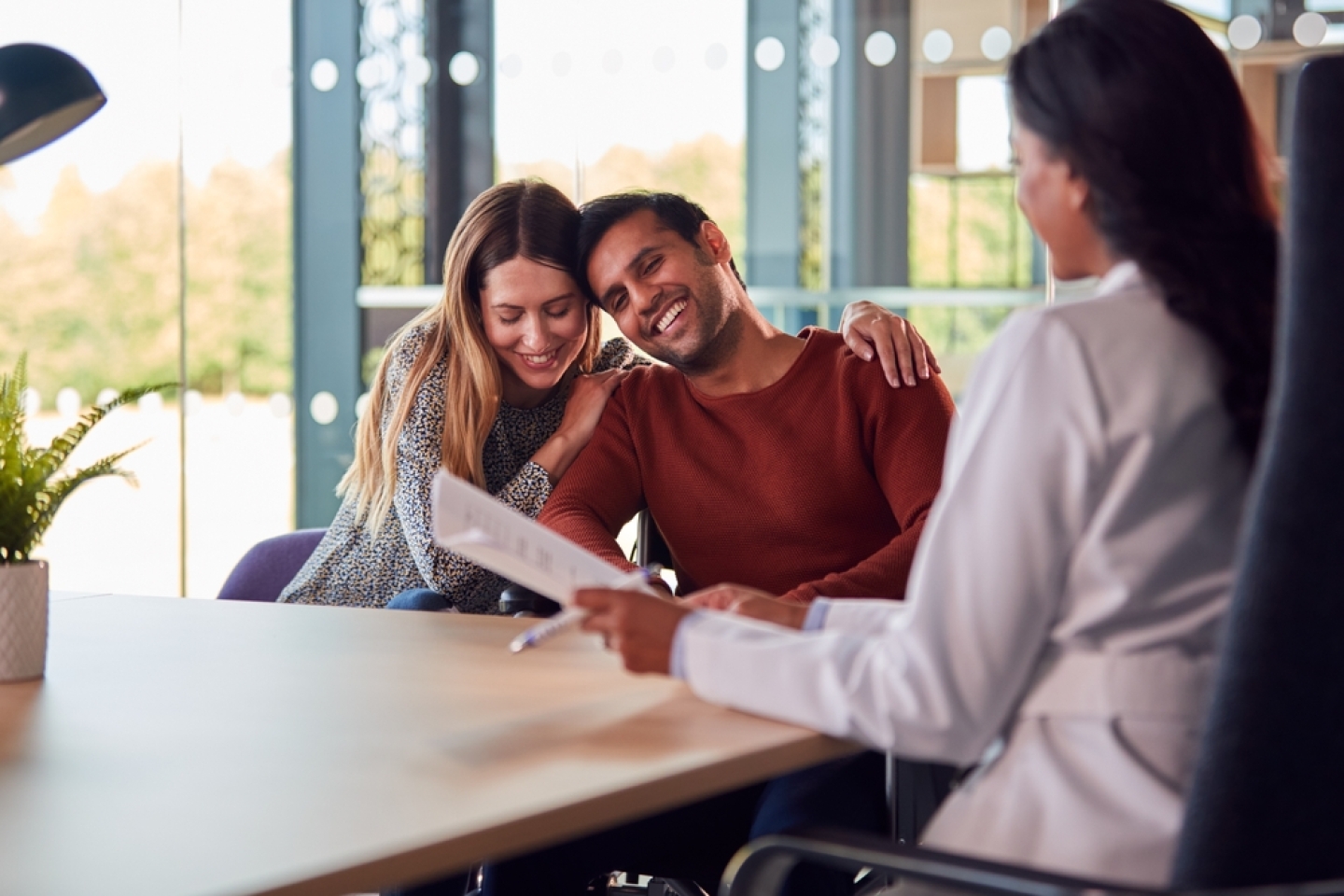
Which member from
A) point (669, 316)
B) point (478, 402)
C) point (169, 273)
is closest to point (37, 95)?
point (478, 402)

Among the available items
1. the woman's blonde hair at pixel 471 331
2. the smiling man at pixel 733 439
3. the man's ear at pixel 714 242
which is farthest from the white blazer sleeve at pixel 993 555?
the woman's blonde hair at pixel 471 331

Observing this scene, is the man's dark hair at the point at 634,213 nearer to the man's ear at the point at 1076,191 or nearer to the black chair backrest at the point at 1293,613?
the man's ear at the point at 1076,191

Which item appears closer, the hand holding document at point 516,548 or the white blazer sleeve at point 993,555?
the white blazer sleeve at point 993,555

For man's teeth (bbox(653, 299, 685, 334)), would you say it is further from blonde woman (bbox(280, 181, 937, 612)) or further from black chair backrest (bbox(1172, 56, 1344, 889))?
black chair backrest (bbox(1172, 56, 1344, 889))

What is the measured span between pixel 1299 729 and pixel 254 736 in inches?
34.1

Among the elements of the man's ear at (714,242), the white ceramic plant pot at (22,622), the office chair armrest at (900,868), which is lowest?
the office chair armrest at (900,868)

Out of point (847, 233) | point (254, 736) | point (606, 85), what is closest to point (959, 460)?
point (254, 736)

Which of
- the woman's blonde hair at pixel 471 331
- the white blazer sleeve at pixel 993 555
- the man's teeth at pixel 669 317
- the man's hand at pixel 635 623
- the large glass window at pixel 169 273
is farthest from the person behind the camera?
the large glass window at pixel 169 273

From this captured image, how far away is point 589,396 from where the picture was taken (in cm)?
258

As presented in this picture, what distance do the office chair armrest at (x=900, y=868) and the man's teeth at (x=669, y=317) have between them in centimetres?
139

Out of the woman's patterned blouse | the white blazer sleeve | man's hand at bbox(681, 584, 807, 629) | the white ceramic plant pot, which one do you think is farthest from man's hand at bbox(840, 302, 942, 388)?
the white ceramic plant pot

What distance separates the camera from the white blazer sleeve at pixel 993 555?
1.11 meters

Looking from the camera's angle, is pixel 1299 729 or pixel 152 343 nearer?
pixel 1299 729

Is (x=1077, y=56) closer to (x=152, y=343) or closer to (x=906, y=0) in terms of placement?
(x=906, y=0)
